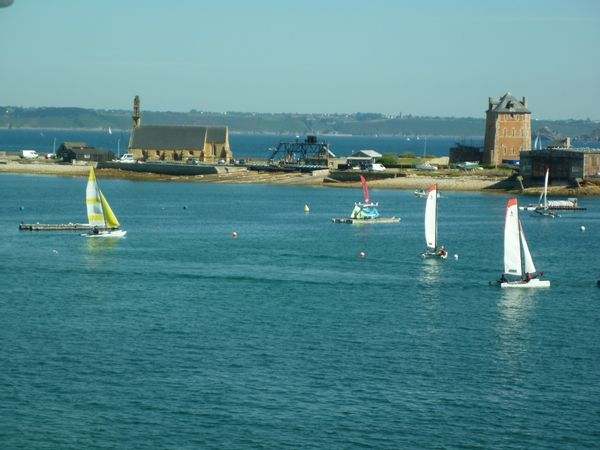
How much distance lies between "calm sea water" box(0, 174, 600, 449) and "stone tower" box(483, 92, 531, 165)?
2893 inches

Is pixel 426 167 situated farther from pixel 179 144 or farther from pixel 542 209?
pixel 542 209

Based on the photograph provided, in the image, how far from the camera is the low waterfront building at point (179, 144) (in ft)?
572

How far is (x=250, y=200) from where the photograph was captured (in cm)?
12300

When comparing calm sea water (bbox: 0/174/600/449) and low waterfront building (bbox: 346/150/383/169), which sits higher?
low waterfront building (bbox: 346/150/383/169)

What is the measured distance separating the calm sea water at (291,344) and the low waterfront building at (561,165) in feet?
157

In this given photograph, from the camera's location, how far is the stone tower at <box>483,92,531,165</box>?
158750mm

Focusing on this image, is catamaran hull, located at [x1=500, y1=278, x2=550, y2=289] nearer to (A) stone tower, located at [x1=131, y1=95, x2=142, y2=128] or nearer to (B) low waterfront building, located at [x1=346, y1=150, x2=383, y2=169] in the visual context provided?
(B) low waterfront building, located at [x1=346, y1=150, x2=383, y2=169]

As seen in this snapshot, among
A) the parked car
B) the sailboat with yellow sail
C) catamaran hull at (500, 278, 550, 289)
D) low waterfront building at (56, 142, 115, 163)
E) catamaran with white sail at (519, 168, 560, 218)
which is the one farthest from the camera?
low waterfront building at (56, 142, 115, 163)

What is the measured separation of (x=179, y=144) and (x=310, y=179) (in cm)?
3177

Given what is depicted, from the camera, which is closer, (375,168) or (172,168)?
(375,168)

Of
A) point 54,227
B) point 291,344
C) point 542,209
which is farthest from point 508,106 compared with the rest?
point 291,344

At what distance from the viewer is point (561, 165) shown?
440 feet

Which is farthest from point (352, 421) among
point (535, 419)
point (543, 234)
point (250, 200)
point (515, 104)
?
point (515, 104)

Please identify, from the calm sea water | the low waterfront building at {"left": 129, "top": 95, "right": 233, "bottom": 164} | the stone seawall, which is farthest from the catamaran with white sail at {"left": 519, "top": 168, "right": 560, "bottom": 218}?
the low waterfront building at {"left": 129, "top": 95, "right": 233, "bottom": 164}
